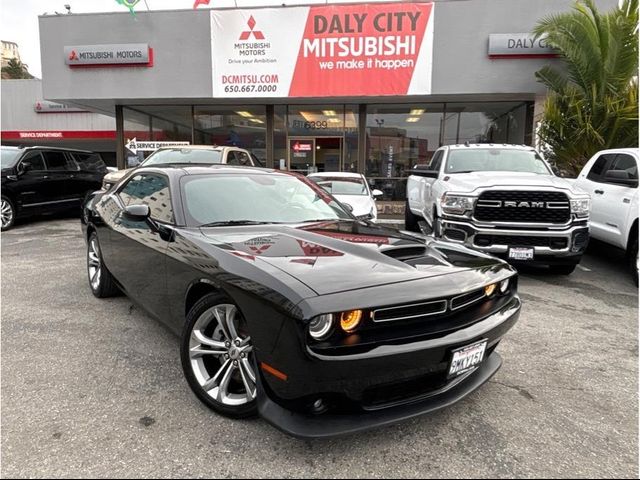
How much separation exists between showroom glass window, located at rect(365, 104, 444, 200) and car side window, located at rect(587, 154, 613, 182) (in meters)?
7.01

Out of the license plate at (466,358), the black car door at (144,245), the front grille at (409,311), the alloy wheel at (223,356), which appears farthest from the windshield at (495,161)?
the alloy wheel at (223,356)

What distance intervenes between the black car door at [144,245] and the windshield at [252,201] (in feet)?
0.71

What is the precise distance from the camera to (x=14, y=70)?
51.3m

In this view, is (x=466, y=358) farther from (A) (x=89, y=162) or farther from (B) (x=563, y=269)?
(A) (x=89, y=162)

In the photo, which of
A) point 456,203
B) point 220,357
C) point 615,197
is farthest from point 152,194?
point 615,197

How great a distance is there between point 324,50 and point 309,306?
11.5 metres

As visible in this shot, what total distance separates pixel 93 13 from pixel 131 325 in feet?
40.8

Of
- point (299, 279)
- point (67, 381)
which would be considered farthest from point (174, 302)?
point (299, 279)

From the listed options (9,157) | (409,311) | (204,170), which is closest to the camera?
(409,311)

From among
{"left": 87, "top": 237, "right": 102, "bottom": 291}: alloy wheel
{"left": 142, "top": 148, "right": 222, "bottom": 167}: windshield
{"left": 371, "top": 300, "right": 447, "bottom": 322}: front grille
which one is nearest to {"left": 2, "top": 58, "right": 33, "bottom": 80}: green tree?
{"left": 142, "top": 148, "right": 222, "bottom": 167}: windshield

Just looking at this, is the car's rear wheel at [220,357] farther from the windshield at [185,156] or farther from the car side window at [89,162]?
the car side window at [89,162]

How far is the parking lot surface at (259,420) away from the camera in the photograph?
7.34 feet

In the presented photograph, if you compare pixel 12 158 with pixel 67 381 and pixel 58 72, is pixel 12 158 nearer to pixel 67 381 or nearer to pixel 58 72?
pixel 58 72

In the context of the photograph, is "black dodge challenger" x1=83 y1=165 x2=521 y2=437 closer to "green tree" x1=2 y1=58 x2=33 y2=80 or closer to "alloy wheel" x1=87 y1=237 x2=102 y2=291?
"alloy wheel" x1=87 y1=237 x2=102 y2=291
